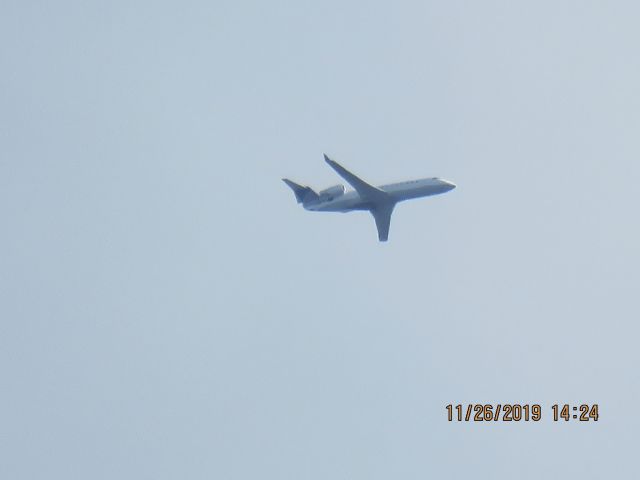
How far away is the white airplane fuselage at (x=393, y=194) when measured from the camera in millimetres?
84062

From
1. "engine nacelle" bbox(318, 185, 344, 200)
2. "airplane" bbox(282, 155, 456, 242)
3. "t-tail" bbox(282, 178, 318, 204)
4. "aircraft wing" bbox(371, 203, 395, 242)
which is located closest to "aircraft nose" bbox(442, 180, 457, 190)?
"airplane" bbox(282, 155, 456, 242)

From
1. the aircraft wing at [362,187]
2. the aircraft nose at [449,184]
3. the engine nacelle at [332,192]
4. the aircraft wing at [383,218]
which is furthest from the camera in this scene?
the aircraft wing at [383,218]

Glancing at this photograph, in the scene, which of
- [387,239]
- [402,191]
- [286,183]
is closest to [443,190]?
[402,191]

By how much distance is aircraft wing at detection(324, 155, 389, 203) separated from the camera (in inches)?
3278

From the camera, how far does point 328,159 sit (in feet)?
268

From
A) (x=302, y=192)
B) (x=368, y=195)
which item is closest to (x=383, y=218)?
(x=368, y=195)

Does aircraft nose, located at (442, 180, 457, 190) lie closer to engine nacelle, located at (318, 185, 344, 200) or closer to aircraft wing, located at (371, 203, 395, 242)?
aircraft wing, located at (371, 203, 395, 242)

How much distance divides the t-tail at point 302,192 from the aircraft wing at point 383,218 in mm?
5740

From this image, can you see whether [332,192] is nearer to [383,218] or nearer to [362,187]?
[362,187]

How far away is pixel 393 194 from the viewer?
3408 inches

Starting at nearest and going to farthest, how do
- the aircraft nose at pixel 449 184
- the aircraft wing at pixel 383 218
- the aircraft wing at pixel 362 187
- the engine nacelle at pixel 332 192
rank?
the aircraft wing at pixel 362 187 < the aircraft nose at pixel 449 184 < the engine nacelle at pixel 332 192 < the aircraft wing at pixel 383 218

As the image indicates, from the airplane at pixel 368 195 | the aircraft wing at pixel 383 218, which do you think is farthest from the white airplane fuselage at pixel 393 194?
the aircraft wing at pixel 383 218

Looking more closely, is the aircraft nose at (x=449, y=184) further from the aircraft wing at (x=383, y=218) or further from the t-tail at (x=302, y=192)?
the t-tail at (x=302, y=192)

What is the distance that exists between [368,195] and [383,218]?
412cm
